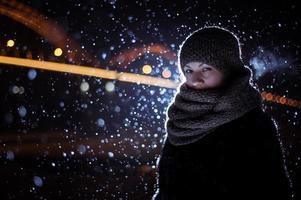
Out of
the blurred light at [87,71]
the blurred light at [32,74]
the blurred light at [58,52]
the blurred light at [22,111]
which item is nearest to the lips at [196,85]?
the blurred light at [22,111]

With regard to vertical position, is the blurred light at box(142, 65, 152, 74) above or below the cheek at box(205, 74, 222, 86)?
above

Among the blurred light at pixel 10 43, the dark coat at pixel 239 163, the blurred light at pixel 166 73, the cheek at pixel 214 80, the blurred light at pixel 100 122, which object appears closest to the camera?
the dark coat at pixel 239 163

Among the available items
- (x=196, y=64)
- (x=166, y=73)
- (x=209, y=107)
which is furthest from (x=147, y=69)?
(x=209, y=107)

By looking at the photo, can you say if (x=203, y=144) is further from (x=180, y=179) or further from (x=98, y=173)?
(x=98, y=173)

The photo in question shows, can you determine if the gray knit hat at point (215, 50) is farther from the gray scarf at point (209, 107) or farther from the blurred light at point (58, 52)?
the blurred light at point (58, 52)

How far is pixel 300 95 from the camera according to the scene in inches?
845

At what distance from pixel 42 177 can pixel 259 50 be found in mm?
13783

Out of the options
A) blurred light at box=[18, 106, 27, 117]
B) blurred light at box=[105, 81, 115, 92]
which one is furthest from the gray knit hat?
blurred light at box=[105, 81, 115, 92]

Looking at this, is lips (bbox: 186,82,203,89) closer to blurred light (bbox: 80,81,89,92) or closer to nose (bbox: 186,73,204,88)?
nose (bbox: 186,73,204,88)

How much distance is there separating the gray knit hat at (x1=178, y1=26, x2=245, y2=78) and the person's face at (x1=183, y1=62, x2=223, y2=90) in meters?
0.03

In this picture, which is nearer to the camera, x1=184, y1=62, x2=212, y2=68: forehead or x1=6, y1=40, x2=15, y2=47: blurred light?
x1=184, y1=62, x2=212, y2=68: forehead

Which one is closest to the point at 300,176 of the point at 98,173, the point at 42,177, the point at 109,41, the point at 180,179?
the point at 98,173

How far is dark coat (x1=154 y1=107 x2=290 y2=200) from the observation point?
6.56 feet

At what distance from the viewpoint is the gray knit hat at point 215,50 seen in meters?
2.26
